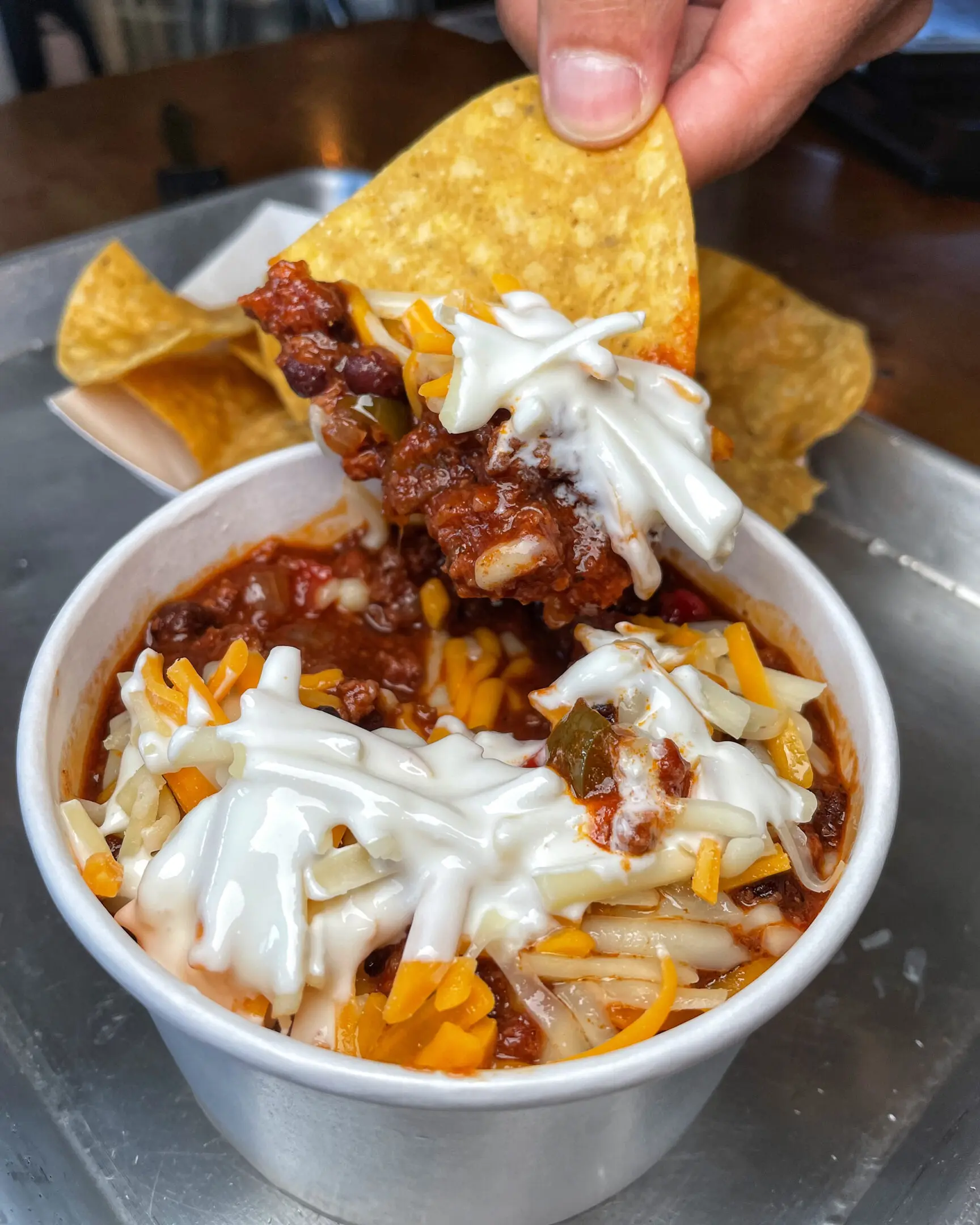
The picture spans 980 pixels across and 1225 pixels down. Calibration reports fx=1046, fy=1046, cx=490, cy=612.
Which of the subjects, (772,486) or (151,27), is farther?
(151,27)

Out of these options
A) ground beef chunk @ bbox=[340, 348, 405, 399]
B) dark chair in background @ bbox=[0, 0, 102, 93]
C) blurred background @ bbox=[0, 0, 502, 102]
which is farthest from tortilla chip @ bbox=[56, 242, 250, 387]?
dark chair in background @ bbox=[0, 0, 102, 93]

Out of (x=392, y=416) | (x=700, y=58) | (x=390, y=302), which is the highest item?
(x=700, y=58)

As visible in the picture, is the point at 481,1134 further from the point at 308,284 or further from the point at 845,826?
the point at 308,284

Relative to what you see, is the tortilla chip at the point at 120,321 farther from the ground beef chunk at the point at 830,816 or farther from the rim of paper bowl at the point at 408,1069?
the ground beef chunk at the point at 830,816

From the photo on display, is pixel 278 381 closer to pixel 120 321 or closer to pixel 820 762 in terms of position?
pixel 120 321

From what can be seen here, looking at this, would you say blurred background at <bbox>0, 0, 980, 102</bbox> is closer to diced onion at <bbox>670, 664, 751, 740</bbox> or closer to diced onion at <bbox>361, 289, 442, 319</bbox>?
diced onion at <bbox>361, 289, 442, 319</bbox>

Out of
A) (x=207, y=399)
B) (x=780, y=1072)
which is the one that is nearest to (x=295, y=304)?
(x=207, y=399)
